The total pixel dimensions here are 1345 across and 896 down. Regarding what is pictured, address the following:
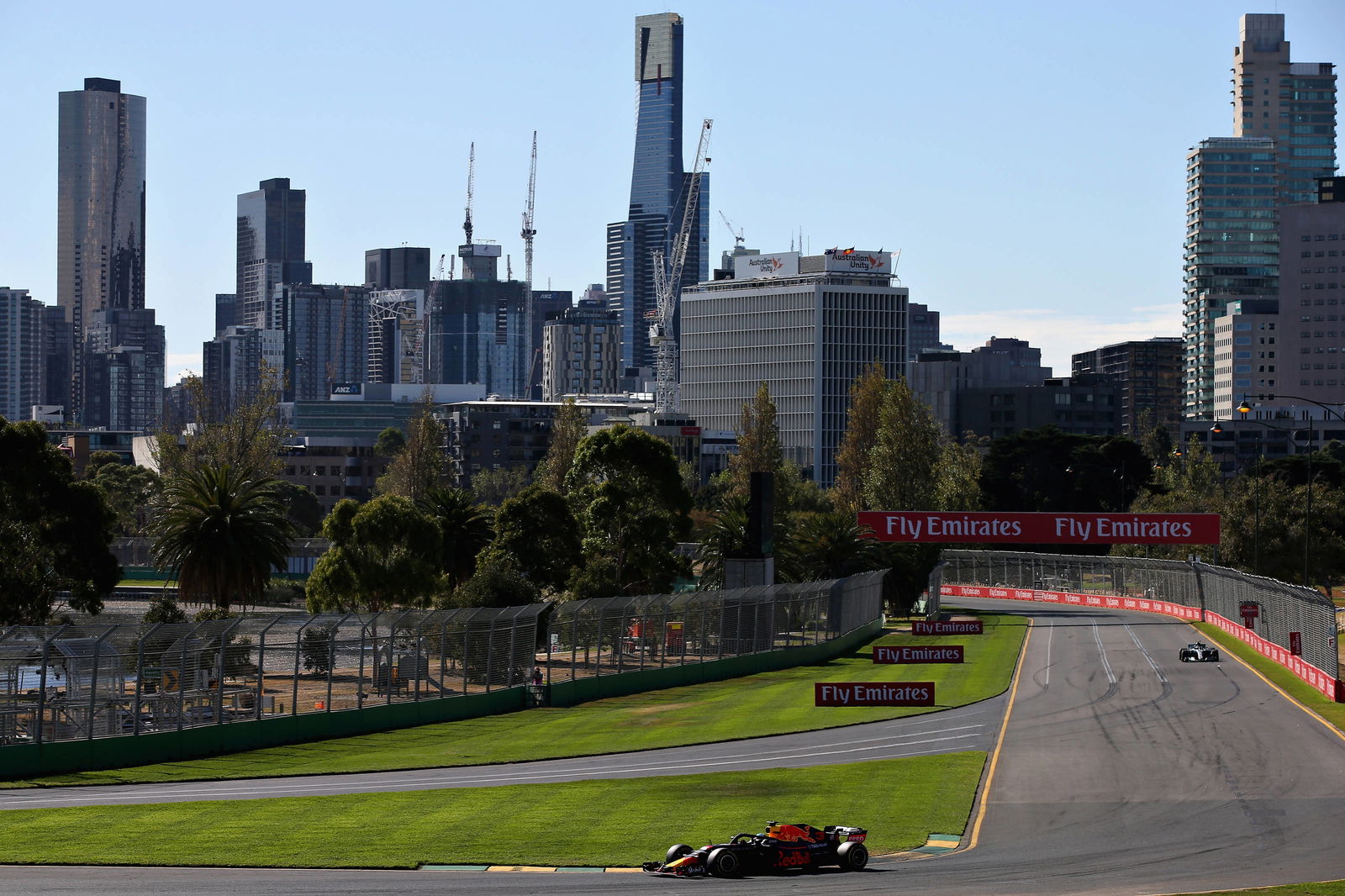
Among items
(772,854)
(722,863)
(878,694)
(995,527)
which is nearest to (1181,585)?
(995,527)

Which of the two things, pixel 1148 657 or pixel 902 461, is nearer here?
pixel 1148 657

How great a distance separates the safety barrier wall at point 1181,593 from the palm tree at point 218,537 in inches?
1641

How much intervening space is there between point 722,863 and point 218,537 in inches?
1674

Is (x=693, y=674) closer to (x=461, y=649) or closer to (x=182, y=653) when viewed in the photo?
(x=461, y=649)

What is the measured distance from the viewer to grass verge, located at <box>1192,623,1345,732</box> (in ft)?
169

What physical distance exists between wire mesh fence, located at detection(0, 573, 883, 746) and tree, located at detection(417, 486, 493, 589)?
18.4 m

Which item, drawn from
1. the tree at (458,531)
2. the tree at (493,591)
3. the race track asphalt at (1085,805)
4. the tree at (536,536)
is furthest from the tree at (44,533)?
the race track asphalt at (1085,805)

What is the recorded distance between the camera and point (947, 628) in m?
89.3

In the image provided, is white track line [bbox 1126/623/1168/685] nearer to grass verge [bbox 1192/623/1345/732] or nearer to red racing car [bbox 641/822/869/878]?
grass verge [bbox 1192/623/1345/732]

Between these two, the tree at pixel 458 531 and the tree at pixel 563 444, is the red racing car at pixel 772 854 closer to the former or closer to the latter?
the tree at pixel 458 531

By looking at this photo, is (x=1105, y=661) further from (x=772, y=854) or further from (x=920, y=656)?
(x=772, y=854)

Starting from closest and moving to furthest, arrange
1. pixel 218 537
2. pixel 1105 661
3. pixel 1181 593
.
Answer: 1. pixel 218 537
2. pixel 1105 661
3. pixel 1181 593

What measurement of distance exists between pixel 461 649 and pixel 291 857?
23.5 metres

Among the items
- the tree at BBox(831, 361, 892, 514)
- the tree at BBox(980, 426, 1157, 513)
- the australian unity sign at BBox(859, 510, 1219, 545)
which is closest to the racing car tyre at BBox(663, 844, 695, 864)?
the australian unity sign at BBox(859, 510, 1219, 545)
